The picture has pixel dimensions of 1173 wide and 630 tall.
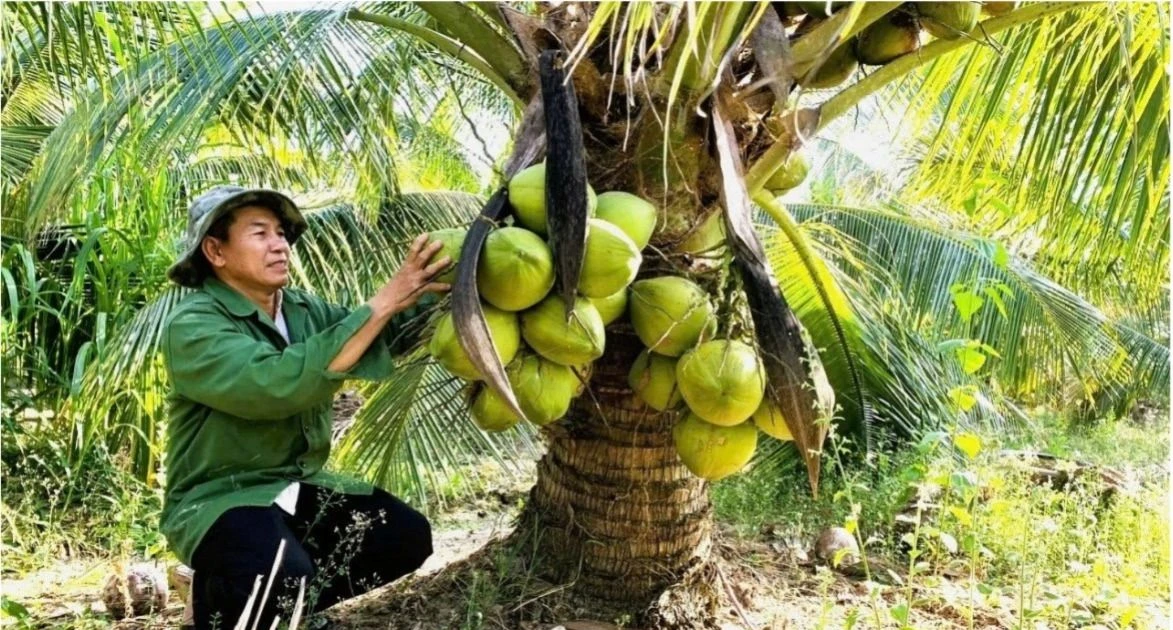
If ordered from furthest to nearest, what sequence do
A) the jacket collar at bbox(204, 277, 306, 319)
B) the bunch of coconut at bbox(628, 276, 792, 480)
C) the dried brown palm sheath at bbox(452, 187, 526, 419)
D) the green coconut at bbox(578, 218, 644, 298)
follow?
1. the jacket collar at bbox(204, 277, 306, 319)
2. the bunch of coconut at bbox(628, 276, 792, 480)
3. the green coconut at bbox(578, 218, 644, 298)
4. the dried brown palm sheath at bbox(452, 187, 526, 419)

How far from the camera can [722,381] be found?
1816 millimetres

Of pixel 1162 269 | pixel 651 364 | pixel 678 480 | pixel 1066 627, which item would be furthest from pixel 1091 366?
pixel 651 364

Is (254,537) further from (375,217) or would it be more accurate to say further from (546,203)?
(375,217)

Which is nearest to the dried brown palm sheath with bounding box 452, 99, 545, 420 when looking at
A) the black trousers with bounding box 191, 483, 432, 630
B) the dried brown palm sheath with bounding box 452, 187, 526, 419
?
the dried brown palm sheath with bounding box 452, 187, 526, 419

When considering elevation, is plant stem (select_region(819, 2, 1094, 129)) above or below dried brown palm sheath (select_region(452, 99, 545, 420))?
above

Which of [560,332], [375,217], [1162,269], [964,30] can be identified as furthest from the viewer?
[375,217]

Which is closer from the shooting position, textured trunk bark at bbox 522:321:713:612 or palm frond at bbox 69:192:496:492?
textured trunk bark at bbox 522:321:713:612

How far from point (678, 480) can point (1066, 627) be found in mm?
1039

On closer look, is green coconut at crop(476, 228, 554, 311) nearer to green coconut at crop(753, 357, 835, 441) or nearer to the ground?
green coconut at crop(753, 357, 835, 441)

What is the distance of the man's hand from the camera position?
2.02 m

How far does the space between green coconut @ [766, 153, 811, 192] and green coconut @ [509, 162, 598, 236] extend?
68cm

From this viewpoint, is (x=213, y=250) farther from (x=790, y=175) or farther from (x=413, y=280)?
(x=790, y=175)

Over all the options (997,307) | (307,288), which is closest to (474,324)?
(307,288)

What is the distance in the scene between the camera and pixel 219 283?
2.30 m
